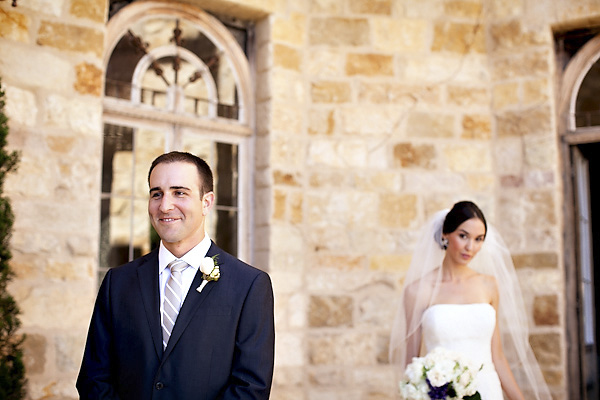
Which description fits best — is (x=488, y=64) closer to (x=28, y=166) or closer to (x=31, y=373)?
(x=28, y=166)

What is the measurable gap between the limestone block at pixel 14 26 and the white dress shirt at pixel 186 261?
225cm

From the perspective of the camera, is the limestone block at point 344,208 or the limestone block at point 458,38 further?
the limestone block at point 458,38

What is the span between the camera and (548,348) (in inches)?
202

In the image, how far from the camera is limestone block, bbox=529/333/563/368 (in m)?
5.11

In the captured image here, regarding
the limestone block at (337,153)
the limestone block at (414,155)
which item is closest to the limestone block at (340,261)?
the limestone block at (337,153)

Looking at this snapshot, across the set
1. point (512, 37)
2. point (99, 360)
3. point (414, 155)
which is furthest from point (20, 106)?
point (512, 37)

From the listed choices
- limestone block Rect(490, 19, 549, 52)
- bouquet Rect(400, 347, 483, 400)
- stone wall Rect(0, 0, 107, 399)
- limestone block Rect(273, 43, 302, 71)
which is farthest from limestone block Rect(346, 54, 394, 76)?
bouquet Rect(400, 347, 483, 400)

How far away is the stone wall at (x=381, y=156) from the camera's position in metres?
5.03

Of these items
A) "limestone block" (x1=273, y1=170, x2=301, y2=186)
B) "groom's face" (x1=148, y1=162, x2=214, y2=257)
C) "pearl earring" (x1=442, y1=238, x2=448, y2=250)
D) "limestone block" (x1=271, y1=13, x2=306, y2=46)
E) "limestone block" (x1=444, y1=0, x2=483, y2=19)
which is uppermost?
"limestone block" (x1=444, y1=0, x2=483, y2=19)

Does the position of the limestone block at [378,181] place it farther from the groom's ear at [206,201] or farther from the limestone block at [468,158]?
the groom's ear at [206,201]

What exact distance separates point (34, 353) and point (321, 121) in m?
2.55

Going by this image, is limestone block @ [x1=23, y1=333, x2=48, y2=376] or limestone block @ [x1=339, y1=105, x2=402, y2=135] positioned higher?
limestone block @ [x1=339, y1=105, x2=402, y2=135]

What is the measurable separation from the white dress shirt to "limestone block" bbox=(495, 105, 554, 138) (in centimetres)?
368

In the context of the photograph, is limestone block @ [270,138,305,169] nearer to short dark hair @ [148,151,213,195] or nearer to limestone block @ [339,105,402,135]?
limestone block @ [339,105,402,135]
